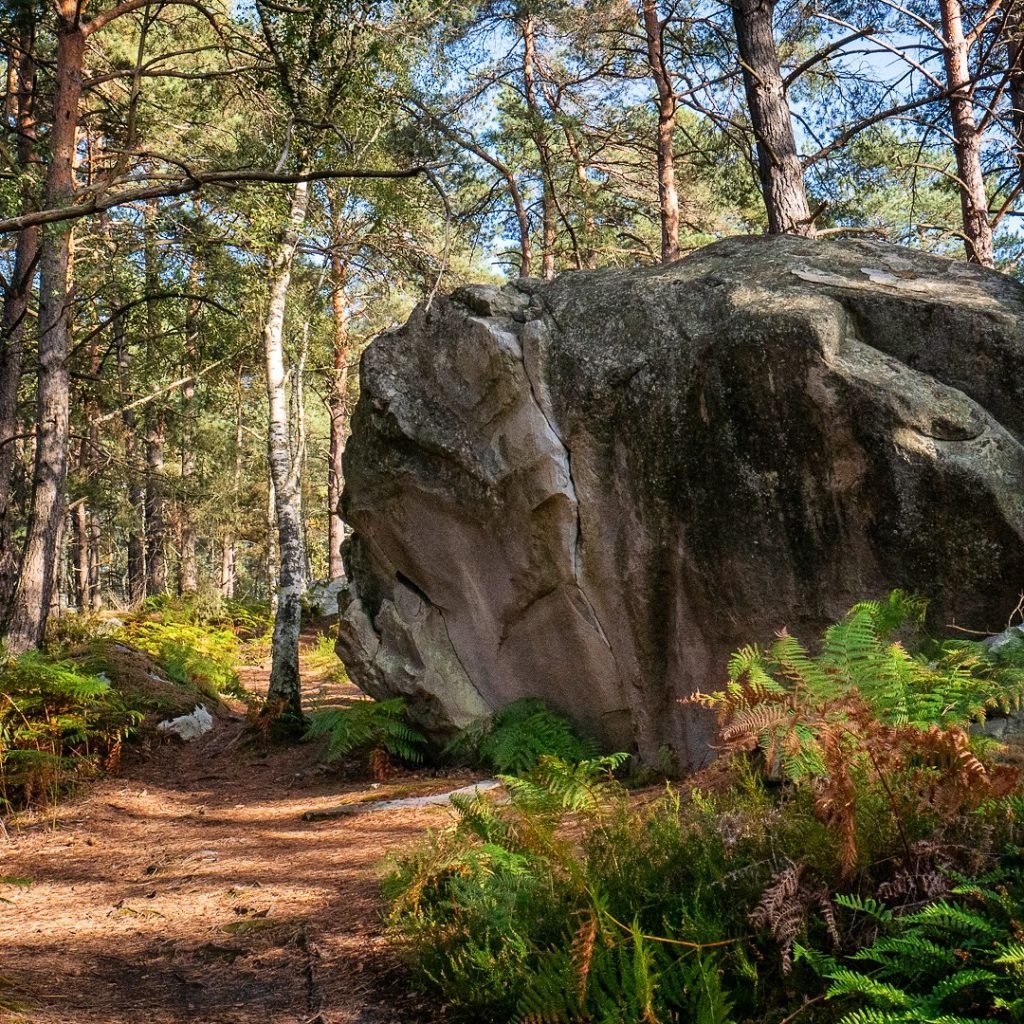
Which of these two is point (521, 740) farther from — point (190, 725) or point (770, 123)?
point (770, 123)

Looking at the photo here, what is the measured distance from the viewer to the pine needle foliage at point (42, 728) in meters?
6.93

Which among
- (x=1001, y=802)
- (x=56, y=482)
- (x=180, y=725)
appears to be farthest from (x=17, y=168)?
(x=1001, y=802)

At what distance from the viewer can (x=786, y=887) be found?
2.93m

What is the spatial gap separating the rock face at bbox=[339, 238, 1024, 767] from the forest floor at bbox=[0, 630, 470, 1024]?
5.05ft

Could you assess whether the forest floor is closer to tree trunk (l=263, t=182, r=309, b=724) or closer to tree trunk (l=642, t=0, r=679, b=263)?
tree trunk (l=263, t=182, r=309, b=724)

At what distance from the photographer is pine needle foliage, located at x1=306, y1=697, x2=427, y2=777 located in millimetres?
7812

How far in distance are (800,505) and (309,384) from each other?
17.8 meters

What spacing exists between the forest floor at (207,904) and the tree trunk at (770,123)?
6.44 metres

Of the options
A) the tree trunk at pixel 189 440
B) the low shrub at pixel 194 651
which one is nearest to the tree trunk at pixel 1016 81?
the tree trunk at pixel 189 440

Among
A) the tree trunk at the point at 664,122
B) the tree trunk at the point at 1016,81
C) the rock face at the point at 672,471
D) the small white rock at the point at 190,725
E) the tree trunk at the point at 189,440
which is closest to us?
the rock face at the point at 672,471

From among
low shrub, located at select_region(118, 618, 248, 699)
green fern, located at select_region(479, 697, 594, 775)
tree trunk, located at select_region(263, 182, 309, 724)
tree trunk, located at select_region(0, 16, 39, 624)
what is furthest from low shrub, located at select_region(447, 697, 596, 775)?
tree trunk, located at select_region(0, 16, 39, 624)

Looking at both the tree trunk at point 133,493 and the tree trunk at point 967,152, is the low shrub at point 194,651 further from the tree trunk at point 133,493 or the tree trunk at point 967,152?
the tree trunk at point 967,152

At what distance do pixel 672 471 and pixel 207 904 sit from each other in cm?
419

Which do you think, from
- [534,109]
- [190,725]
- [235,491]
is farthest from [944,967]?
[235,491]
